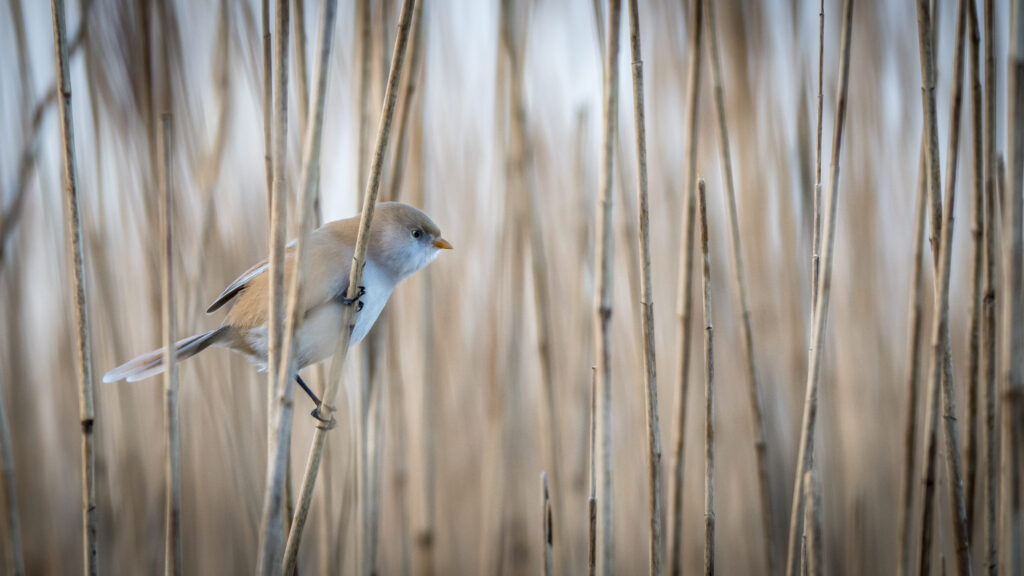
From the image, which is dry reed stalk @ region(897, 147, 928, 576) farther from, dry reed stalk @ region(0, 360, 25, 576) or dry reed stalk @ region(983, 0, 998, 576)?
dry reed stalk @ region(0, 360, 25, 576)

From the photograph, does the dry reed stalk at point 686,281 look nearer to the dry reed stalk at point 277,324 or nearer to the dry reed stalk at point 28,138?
the dry reed stalk at point 277,324

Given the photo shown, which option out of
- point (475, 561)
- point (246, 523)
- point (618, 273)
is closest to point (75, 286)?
point (246, 523)

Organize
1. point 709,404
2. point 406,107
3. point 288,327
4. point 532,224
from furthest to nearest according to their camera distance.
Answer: point 532,224
point 406,107
point 709,404
point 288,327

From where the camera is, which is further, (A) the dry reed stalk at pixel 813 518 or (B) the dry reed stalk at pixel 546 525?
(B) the dry reed stalk at pixel 546 525

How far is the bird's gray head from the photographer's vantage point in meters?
1.19

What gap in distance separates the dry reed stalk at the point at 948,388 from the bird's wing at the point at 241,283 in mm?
991

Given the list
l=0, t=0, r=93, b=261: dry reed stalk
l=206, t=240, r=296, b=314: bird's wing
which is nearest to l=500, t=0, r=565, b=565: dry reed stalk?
l=206, t=240, r=296, b=314: bird's wing

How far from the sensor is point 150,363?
109cm

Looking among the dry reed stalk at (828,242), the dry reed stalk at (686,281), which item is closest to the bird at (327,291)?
the dry reed stalk at (686,281)

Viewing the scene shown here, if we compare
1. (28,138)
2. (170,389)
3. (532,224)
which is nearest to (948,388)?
(532,224)

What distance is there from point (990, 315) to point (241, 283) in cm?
119

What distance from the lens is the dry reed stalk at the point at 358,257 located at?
857mm

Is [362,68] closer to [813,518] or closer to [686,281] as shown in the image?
[686,281]

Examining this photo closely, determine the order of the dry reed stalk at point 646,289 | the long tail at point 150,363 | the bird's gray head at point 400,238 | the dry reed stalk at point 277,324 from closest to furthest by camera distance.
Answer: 1. the dry reed stalk at point 277,324
2. the dry reed stalk at point 646,289
3. the long tail at point 150,363
4. the bird's gray head at point 400,238
